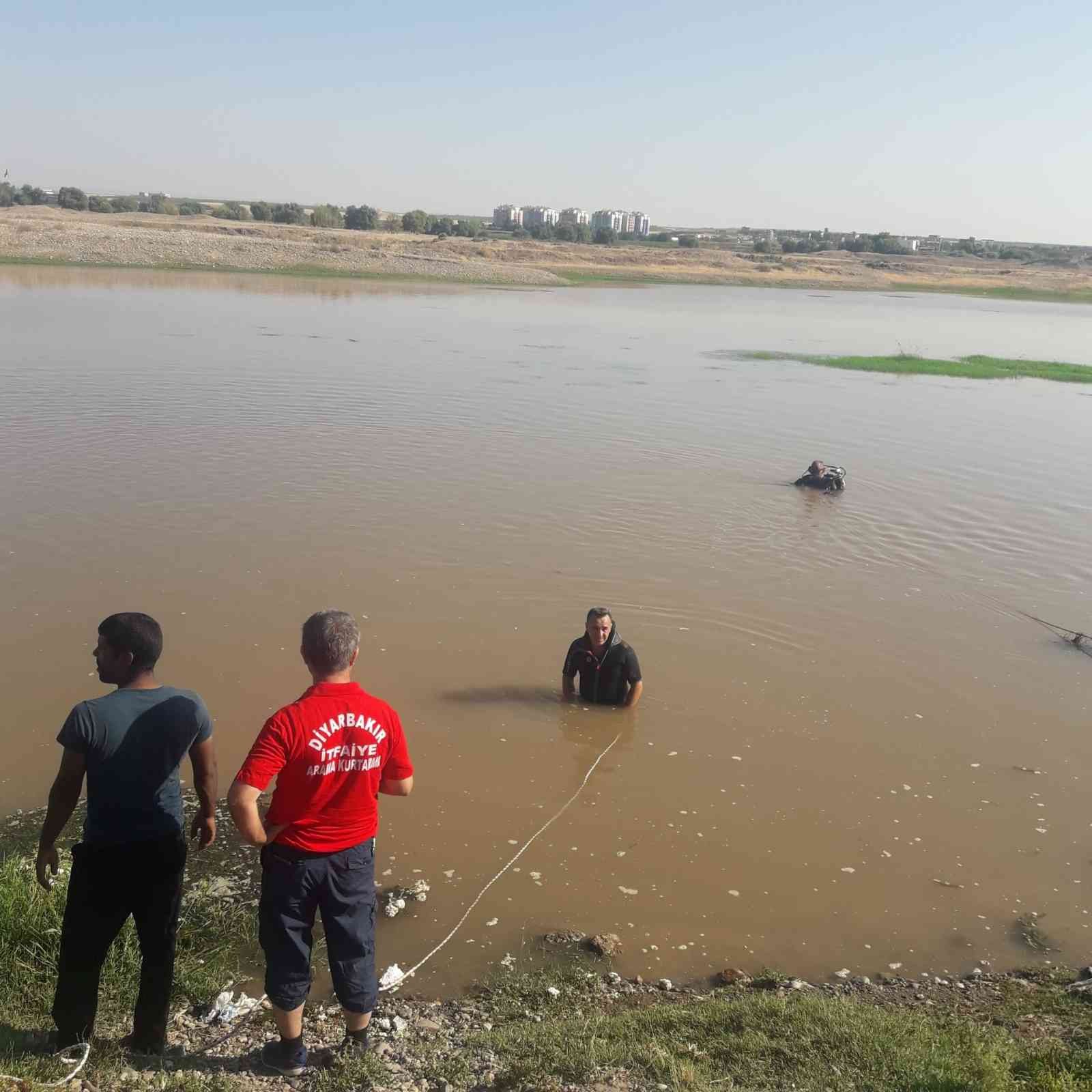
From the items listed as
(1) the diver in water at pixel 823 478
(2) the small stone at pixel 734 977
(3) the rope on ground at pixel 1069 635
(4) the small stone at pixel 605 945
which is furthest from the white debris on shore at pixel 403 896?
(1) the diver in water at pixel 823 478

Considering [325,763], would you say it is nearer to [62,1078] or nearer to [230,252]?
[62,1078]

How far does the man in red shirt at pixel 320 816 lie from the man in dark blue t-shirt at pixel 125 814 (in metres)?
0.32

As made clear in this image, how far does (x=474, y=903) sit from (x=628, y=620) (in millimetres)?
5046

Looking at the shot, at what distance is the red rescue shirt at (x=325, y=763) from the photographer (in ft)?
12.4

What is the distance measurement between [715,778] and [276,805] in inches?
176

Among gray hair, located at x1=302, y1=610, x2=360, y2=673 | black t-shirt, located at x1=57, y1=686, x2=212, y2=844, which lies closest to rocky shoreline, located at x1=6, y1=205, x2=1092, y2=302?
black t-shirt, located at x1=57, y1=686, x2=212, y2=844

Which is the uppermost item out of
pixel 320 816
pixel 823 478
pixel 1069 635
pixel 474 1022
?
pixel 320 816

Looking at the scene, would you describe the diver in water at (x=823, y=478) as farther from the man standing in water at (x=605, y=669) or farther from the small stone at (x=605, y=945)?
the small stone at (x=605, y=945)

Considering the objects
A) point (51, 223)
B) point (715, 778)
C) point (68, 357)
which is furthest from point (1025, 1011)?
point (51, 223)

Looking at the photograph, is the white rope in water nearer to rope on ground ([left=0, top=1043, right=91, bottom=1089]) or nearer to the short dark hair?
rope on ground ([left=0, top=1043, right=91, bottom=1089])

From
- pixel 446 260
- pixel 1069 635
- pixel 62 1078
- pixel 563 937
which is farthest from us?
pixel 446 260

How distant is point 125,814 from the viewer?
384cm

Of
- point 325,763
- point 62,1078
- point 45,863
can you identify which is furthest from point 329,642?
point 62,1078

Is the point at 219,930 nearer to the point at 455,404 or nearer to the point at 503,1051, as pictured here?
the point at 503,1051
